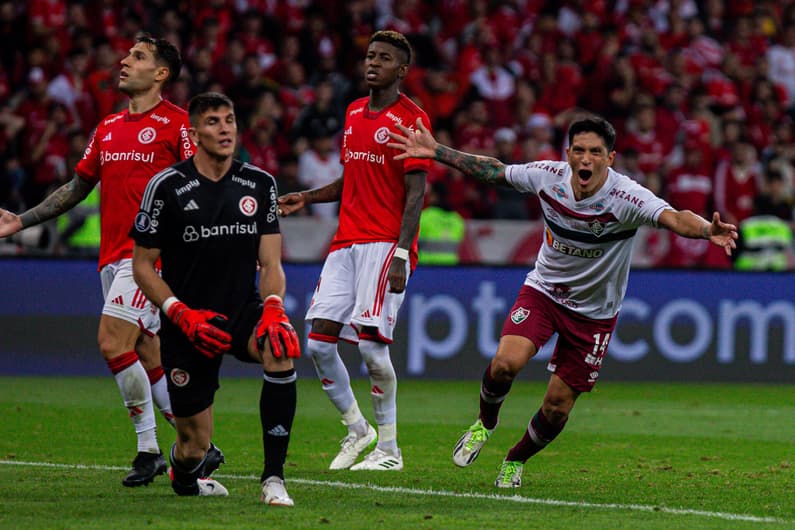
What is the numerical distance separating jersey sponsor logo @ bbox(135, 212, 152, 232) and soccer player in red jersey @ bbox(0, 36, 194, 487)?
1.38 m

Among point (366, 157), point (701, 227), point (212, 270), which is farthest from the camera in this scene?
point (366, 157)

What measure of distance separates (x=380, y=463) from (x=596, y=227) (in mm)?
2130

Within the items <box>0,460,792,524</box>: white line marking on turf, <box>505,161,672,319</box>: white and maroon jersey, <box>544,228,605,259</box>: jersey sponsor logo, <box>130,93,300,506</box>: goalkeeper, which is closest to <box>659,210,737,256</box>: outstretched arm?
<box>505,161,672,319</box>: white and maroon jersey

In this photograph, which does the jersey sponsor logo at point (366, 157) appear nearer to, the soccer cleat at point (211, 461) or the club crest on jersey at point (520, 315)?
the club crest on jersey at point (520, 315)

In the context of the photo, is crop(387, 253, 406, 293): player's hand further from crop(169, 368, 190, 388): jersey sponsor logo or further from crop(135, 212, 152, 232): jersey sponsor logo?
crop(135, 212, 152, 232): jersey sponsor logo

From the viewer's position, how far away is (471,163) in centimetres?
862

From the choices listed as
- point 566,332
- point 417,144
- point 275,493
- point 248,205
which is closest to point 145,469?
point 275,493

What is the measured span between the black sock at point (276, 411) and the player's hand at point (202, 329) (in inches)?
11.9

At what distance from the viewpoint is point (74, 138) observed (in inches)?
646

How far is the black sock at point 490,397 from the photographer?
27.7ft

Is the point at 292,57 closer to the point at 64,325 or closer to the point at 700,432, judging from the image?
the point at 64,325

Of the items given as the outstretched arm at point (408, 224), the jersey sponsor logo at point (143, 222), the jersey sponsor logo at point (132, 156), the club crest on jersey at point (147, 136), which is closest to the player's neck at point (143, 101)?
the club crest on jersey at point (147, 136)

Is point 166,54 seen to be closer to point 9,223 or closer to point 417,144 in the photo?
point 9,223

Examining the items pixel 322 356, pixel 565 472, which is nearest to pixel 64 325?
pixel 322 356
